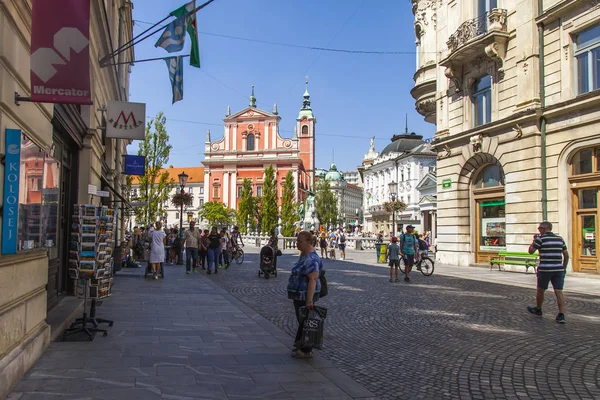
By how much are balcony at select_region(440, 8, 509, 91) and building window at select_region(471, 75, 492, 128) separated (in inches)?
35.8

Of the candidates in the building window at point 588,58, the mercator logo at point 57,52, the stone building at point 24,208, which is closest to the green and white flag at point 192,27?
the stone building at point 24,208

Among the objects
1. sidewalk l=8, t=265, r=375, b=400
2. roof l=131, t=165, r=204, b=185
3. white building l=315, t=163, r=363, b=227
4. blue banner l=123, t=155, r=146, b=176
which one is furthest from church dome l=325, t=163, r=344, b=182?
sidewalk l=8, t=265, r=375, b=400

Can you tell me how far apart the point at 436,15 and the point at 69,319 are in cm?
2364

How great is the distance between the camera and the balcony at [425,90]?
27672 mm

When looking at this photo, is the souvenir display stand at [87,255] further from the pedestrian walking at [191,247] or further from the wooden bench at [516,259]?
the wooden bench at [516,259]

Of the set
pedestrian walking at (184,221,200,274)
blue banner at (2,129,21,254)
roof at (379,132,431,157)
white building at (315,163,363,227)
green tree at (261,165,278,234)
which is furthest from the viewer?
white building at (315,163,363,227)

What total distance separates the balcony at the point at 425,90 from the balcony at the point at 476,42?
86.8 inches

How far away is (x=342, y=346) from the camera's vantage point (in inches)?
299

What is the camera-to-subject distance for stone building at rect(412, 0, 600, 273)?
18.7 m

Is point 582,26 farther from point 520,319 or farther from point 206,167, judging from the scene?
point 206,167

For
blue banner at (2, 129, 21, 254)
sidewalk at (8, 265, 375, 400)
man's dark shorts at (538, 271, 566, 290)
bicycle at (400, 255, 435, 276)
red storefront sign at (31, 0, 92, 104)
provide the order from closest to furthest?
blue banner at (2, 129, 21, 254), sidewalk at (8, 265, 375, 400), red storefront sign at (31, 0, 92, 104), man's dark shorts at (538, 271, 566, 290), bicycle at (400, 255, 435, 276)

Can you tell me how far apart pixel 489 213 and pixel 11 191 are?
21625 millimetres

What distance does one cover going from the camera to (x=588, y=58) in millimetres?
18438

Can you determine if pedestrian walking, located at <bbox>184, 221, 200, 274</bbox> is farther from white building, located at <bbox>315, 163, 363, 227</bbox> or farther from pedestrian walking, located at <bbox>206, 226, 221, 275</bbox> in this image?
white building, located at <bbox>315, 163, 363, 227</bbox>
